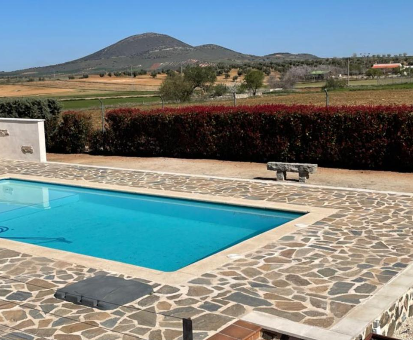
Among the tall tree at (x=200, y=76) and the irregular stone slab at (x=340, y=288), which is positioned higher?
the tall tree at (x=200, y=76)

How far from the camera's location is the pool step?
16.6 feet

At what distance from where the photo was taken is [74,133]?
21.2 meters

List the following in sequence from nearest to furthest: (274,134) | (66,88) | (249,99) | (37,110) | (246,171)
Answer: (246,171)
(274,134)
(37,110)
(249,99)
(66,88)

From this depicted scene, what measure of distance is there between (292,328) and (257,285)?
138 centimetres

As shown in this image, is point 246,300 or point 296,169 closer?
point 246,300

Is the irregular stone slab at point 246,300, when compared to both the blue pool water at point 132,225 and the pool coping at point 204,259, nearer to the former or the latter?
the pool coping at point 204,259

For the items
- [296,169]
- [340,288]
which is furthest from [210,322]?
[296,169]

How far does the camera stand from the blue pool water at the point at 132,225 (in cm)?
929

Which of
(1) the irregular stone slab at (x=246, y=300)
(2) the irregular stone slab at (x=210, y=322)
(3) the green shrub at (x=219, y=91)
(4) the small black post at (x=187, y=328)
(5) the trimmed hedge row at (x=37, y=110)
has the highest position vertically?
(3) the green shrub at (x=219, y=91)

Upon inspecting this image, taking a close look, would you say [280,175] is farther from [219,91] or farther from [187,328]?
[219,91]

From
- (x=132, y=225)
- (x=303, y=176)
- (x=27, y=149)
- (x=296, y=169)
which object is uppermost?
(x=27, y=149)

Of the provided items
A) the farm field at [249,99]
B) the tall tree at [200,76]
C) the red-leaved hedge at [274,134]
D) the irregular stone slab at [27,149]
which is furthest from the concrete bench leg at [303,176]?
the tall tree at [200,76]

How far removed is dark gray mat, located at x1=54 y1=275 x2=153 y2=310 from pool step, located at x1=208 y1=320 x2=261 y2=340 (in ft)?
Answer: 4.47

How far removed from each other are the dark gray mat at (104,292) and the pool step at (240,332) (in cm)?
136
